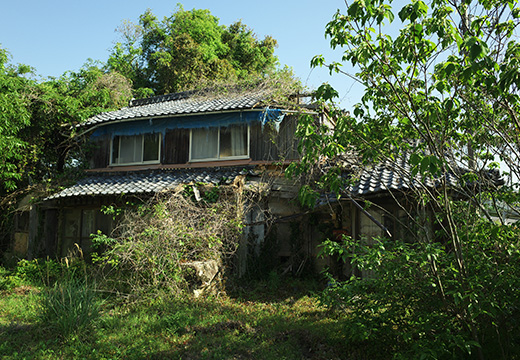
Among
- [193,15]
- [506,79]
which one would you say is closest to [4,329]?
[506,79]

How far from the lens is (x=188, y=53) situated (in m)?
22.0

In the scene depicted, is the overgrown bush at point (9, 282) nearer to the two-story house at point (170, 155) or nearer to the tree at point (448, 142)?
the two-story house at point (170, 155)

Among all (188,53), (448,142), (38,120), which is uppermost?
(188,53)

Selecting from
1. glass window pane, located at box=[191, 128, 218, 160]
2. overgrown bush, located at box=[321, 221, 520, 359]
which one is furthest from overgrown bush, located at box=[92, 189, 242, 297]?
overgrown bush, located at box=[321, 221, 520, 359]

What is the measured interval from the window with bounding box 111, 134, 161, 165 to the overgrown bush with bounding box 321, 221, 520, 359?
9898 mm

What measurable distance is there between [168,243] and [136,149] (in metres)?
6.95

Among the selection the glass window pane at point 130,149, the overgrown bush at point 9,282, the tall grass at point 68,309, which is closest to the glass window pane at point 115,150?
the glass window pane at point 130,149

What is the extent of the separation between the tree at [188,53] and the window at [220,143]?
7817 mm

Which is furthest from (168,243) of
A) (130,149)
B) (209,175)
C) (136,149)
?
(130,149)

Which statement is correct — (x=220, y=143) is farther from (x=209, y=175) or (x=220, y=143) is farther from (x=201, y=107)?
(x=209, y=175)

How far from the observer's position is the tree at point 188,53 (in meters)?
22.0

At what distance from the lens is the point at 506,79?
3.52 m

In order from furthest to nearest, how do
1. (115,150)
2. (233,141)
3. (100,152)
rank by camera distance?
(100,152)
(115,150)
(233,141)

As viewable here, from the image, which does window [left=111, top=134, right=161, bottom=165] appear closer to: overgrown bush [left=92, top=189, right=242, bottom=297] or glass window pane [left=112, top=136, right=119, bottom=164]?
glass window pane [left=112, top=136, right=119, bottom=164]
